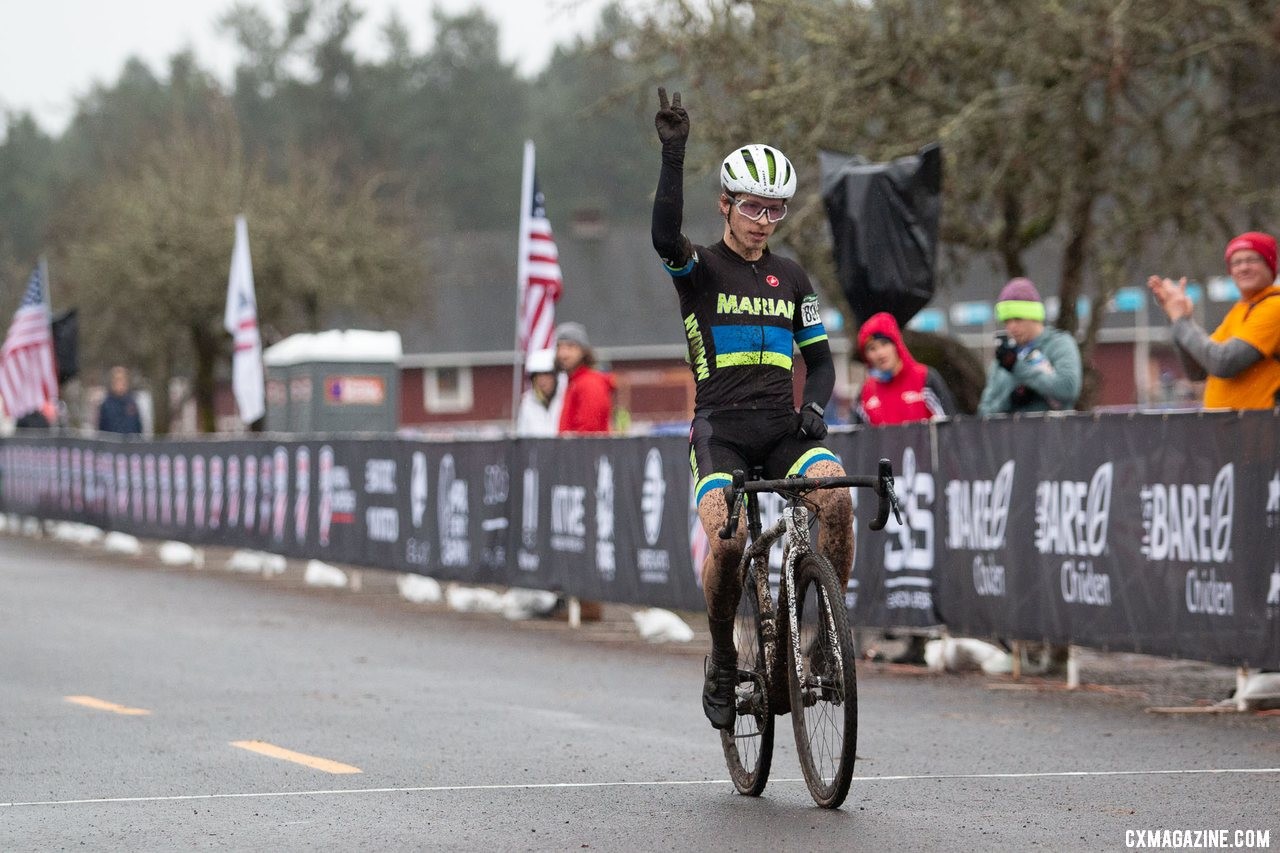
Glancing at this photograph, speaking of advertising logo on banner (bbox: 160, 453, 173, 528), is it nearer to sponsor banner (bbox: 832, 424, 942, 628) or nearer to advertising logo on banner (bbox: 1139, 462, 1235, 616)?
sponsor banner (bbox: 832, 424, 942, 628)

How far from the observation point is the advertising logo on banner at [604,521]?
50.9ft

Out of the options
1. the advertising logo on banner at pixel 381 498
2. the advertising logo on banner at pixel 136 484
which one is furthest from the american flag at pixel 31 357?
the advertising logo on banner at pixel 381 498

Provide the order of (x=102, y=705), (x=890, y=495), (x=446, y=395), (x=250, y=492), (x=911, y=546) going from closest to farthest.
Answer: (x=890, y=495), (x=102, y=705), (x=911, y=546), (x=250, y=492), (x=446, y=395)

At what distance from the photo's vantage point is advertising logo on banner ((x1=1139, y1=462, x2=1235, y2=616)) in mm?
10359

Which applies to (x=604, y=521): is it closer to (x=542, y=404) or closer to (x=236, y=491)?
(x=542, y=404)

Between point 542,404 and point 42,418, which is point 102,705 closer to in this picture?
point 542,404

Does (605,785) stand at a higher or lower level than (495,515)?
lower

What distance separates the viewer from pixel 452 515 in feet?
58.9

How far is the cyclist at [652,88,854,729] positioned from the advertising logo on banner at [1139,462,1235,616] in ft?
11.8

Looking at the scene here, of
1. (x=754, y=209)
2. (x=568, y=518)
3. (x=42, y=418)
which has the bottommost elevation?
(x=568, y=518)

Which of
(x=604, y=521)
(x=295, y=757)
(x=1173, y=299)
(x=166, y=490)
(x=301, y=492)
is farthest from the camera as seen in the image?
(x=166, y=490)

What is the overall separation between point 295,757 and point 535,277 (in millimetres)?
11124

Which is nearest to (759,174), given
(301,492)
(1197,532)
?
(1197,532)

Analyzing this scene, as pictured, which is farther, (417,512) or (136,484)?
(136,484)
